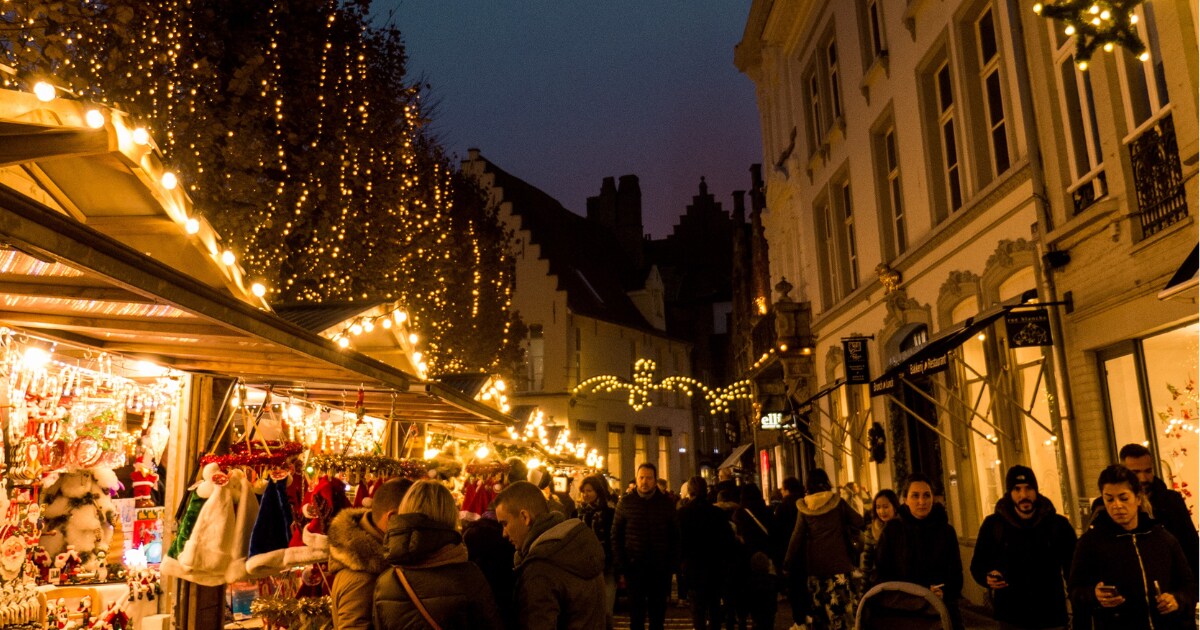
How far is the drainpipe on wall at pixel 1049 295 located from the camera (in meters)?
9.14

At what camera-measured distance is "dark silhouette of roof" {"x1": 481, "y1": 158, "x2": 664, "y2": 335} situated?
38.2 metres

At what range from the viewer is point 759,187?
3241 cm

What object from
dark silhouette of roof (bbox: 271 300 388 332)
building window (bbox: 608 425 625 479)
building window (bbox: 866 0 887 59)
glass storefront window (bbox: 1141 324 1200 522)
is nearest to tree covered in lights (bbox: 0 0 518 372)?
dark silhouette of roof (bbox: 271 300 388 332)

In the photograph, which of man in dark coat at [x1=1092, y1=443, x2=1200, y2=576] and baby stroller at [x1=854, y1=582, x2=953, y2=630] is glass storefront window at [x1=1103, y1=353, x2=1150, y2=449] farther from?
baby stroller at [x1=854, y1=582, x2=953, y2=630]

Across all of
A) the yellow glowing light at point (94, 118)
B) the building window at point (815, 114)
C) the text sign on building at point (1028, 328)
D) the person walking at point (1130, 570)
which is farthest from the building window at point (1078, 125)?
the building window at point (815, 114)

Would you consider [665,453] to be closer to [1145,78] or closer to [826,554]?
[826,554]

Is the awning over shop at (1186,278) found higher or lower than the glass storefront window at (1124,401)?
higher

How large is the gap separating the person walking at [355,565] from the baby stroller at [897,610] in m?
2.55

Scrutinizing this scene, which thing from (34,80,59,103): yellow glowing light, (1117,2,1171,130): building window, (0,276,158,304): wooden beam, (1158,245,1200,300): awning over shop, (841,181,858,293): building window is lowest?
(0,276,158,304): wooden beam

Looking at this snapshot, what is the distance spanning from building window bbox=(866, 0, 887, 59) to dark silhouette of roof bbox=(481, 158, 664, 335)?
72.9 ft

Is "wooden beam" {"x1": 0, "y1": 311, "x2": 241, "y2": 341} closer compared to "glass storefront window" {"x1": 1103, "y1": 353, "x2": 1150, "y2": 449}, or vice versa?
"wooden beam" {"x1": 0, "y1": 311, "x2": 241, "y2": 341}

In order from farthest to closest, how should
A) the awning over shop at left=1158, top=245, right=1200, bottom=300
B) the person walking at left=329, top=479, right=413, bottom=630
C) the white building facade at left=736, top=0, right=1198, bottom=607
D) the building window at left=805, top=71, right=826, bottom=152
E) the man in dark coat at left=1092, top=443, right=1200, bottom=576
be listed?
the building window at left=805, top=71, right=826, bottom=152 → the white building facade at left=736, top=0, right=1198, bottom=607 → the awning over shop at left=1158, top=245, right=1200, bottom=300 → the man in dark coat at left=1092, top=443, right=1200, bottom=576 → the person walking at left=329, top=479, right=413, bottom=630

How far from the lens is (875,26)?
15.6 metres

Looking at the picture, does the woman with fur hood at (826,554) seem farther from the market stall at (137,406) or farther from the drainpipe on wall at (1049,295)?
the market stall at (137,406)
